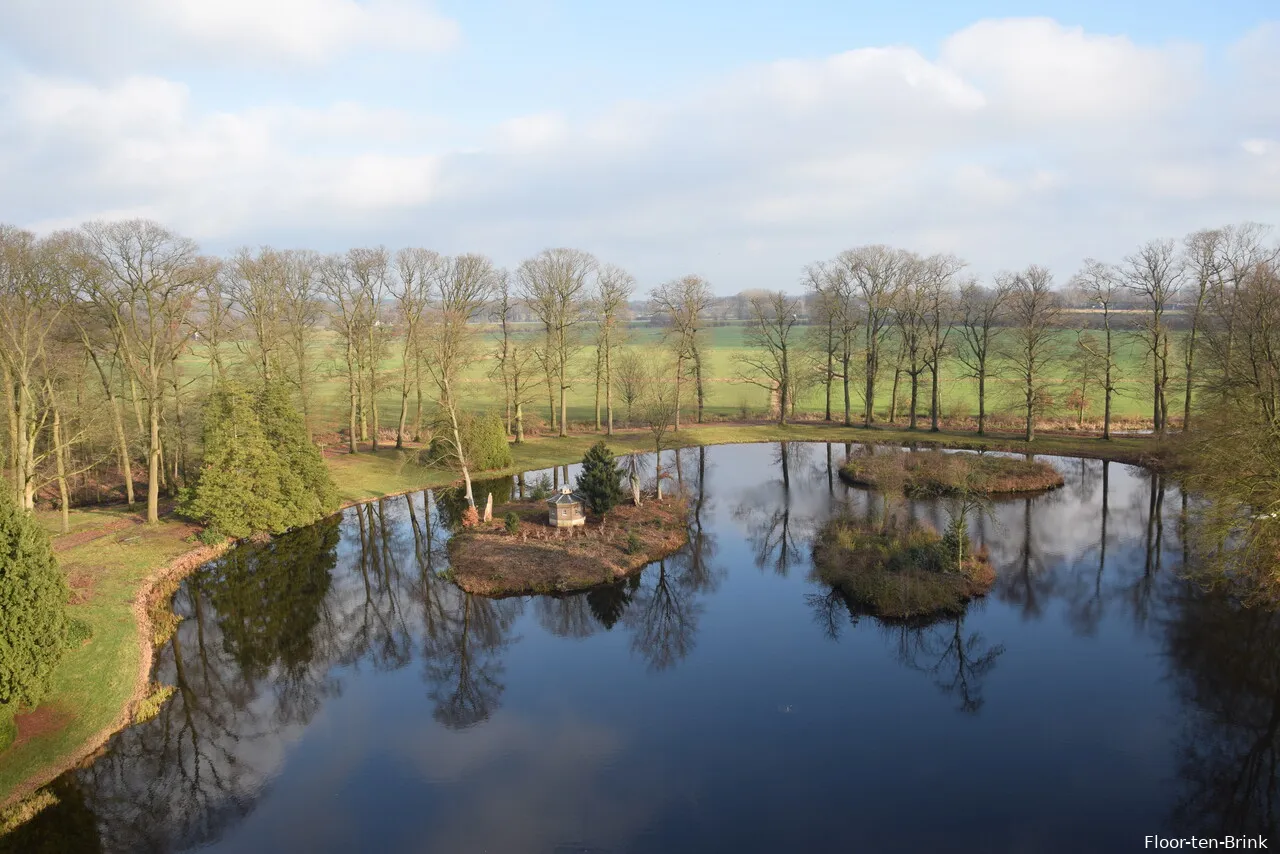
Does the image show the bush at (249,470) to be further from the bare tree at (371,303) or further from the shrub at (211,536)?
the bare tree at (371,303)

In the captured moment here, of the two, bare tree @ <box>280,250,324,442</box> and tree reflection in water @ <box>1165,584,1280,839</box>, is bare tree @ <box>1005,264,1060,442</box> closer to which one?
tree reflection in water @ <box>1165,584,1280,839</box>

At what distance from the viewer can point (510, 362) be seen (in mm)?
45969

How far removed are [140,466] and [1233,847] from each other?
43926 mm

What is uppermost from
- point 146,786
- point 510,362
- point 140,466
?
point 510,362

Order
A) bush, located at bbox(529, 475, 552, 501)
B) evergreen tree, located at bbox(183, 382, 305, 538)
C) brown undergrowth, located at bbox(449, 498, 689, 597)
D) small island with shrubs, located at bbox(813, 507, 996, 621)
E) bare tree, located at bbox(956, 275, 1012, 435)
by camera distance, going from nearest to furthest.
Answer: small island with shrubs, located at bbox(813, 507, 996, 621)
brown undergrowth, located at bbox(449, 498, 689, 597)
evergreen tree, located at bbox(183, 382, 305, 538)
bush, located at bbox(529, 475, 552, 501)
bare tree, located at bbox(956, 275, 1012, 435)

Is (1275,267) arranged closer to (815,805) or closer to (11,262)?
(815,805)

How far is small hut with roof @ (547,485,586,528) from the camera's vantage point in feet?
92.2

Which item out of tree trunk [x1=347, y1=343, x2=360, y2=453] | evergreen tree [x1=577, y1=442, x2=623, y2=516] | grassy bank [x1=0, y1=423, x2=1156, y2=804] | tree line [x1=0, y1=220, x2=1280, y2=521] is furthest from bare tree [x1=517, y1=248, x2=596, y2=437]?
evergreen tree [x1=577, y1=442, x2=623, y2=516]

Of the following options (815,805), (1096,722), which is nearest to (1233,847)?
(1096,722)

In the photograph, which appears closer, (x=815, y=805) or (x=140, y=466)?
(x=815, y=805)

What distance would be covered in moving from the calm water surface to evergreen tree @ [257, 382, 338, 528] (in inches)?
182

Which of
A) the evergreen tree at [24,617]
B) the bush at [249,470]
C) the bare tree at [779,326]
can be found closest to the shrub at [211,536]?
the bush at [249,470]

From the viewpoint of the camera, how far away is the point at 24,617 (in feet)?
47.5

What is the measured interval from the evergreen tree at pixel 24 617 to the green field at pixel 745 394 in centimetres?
2871
